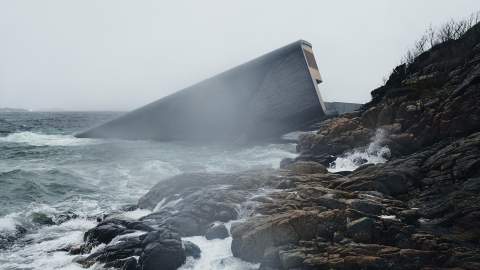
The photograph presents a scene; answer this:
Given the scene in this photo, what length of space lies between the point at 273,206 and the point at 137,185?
38.1 feet

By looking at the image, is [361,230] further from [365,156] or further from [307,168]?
[365,156]

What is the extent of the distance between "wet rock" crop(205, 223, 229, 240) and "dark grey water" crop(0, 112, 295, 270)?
4.17 metres

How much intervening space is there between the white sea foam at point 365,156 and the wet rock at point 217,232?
9.11 m

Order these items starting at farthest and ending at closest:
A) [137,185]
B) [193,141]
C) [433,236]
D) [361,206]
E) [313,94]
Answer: [193,141] → [313,94] → [137,185] → [361,206] → [433,236]

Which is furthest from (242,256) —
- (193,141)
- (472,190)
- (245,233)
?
(193,141)

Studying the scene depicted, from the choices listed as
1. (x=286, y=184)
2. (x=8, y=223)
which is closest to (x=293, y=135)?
(x=286, y=184)

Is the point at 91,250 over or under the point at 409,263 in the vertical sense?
over

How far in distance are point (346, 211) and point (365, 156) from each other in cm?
969

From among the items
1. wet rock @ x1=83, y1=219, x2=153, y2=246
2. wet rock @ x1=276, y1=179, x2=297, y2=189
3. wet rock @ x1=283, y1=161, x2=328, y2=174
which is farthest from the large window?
wet rock @ x1=83, y1=219, x2=153, y2=246

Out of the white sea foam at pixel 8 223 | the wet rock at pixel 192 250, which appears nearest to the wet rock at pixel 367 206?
the wet rock at pixel 192 250

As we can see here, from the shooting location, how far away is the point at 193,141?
39062 mm

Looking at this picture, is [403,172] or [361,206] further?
[403,172]

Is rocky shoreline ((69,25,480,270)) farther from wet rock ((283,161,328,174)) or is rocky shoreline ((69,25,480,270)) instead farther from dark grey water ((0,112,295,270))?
dark grey water ((0,112,295,270))

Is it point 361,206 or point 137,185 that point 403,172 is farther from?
point 137,185
